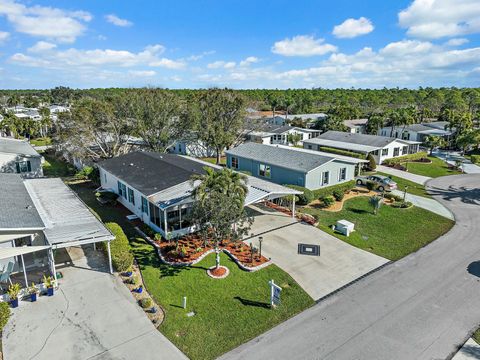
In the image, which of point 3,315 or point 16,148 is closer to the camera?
point 3,315

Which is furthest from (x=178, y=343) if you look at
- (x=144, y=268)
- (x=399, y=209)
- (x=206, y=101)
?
(x=206, y=101)

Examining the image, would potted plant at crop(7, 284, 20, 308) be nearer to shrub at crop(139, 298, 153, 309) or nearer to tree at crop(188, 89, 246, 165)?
shrub at crop(139, 298, 153, 309)

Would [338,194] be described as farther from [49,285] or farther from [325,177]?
[49,285]

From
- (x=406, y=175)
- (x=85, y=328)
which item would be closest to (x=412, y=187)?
(x=406, y=175)

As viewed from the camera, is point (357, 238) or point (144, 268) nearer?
point (144, 268)

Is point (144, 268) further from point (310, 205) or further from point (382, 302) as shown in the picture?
point (310, 205)
